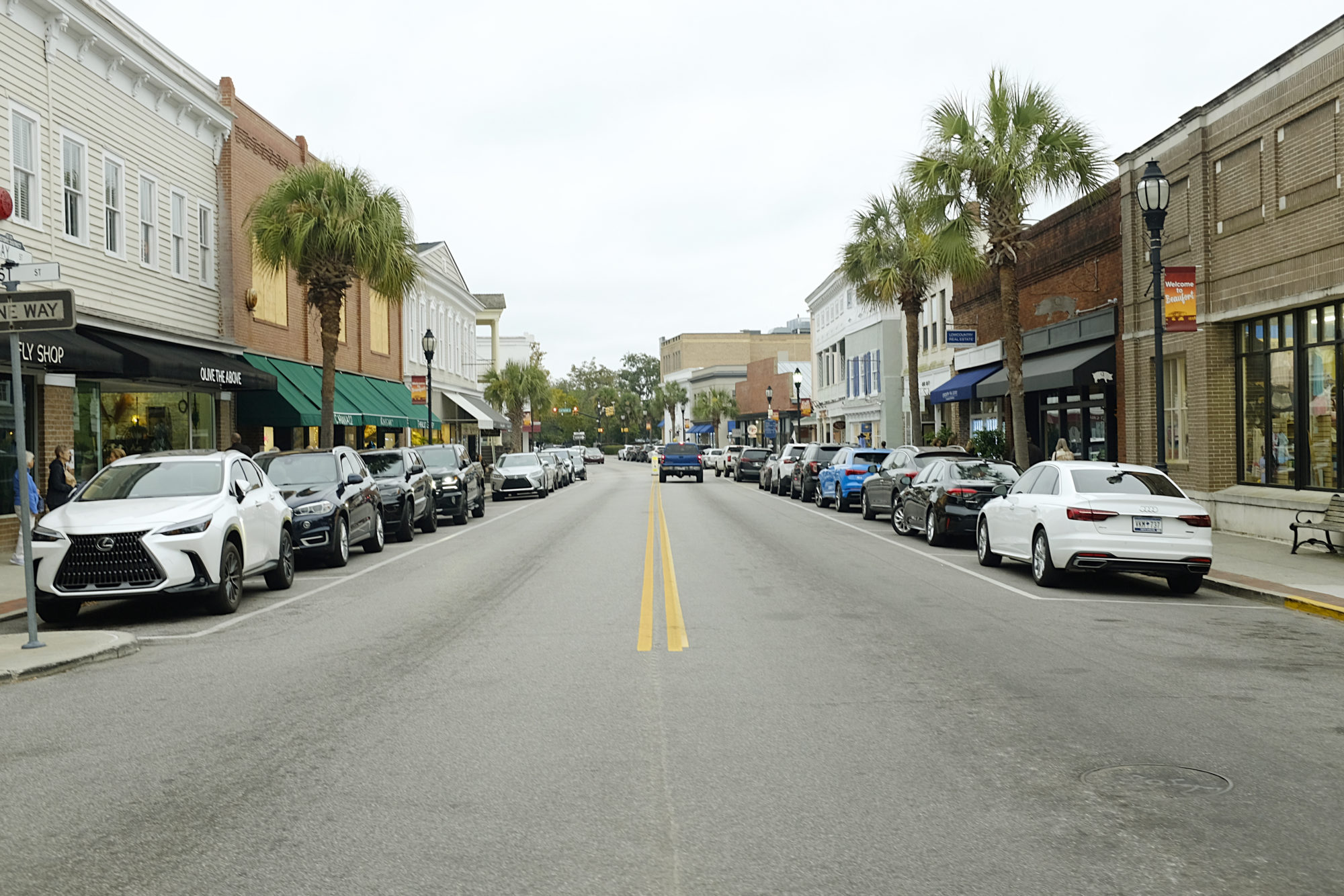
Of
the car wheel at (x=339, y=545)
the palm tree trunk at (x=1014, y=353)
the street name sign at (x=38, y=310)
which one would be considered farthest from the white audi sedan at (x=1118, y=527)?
the street name sign at (x=38, y=310)

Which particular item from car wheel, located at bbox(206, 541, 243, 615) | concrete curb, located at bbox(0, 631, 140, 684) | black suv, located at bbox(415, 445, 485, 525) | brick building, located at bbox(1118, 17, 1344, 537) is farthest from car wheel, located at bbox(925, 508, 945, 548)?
concrete curb, located at bbox(0, 631, 140, 684)

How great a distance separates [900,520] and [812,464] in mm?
12749

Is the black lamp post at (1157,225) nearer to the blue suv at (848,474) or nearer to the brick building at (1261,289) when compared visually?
the brick building at (1261,289)

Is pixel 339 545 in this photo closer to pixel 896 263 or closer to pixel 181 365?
pixel 181 365

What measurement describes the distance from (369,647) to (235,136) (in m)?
22.0

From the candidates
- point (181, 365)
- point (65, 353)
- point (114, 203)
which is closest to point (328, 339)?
point (181, 365)

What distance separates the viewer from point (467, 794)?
5.73 meters

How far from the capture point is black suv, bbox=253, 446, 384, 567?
55.9 feet

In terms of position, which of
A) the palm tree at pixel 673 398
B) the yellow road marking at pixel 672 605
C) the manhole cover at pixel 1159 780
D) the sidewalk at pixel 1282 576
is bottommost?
the manhole cover at pixel 1159 780

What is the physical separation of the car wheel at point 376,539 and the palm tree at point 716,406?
97.9 meters

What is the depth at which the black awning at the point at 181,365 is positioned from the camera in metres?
20.3

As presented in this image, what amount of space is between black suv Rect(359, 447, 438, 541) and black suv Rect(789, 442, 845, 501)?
12.9 metres

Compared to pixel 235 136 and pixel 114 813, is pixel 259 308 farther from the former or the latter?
pixel 114 813

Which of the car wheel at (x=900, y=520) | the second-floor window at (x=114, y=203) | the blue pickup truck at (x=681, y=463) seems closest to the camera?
the car wheel at (x=900, y=520)
